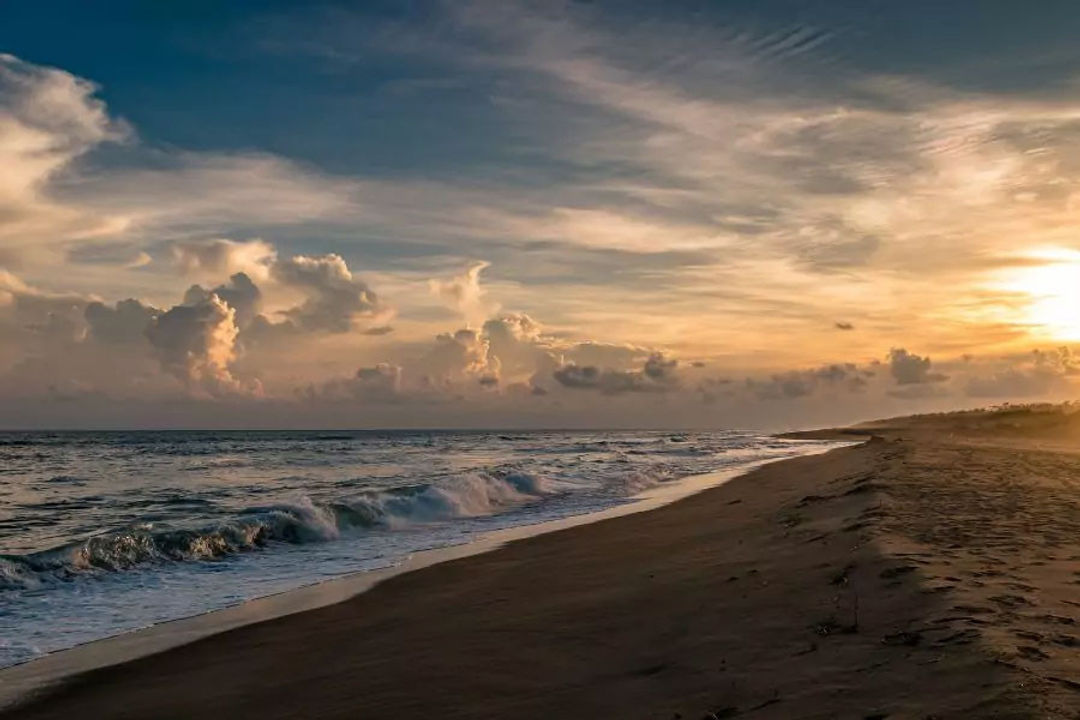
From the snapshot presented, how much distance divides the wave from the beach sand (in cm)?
585

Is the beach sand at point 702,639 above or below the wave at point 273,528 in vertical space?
above

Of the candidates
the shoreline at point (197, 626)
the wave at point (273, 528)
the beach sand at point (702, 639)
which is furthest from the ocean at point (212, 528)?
the beach sand at point (702, 639)

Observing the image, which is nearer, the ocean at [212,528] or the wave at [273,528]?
the ocean at [212,528]

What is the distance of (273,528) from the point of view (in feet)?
60.5

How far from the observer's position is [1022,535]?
10.3 metres

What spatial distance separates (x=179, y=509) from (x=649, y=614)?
59.8 feet

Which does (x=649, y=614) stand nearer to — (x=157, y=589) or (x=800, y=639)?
(x=800, y=639)

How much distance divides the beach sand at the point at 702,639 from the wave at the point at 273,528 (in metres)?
5.85

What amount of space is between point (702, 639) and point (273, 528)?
45.0ft

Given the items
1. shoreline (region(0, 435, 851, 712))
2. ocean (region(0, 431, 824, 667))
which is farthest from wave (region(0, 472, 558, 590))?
shoreline (region(0, 435, 851, 712))

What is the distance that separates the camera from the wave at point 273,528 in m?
14.0

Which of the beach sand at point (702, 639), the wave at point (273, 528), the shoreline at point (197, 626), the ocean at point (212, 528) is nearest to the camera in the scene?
the beach sand at point (702, 639)

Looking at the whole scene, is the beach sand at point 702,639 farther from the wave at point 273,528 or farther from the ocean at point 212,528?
the wave at point 273,528

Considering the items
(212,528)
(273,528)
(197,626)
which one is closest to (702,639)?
(197,626)
